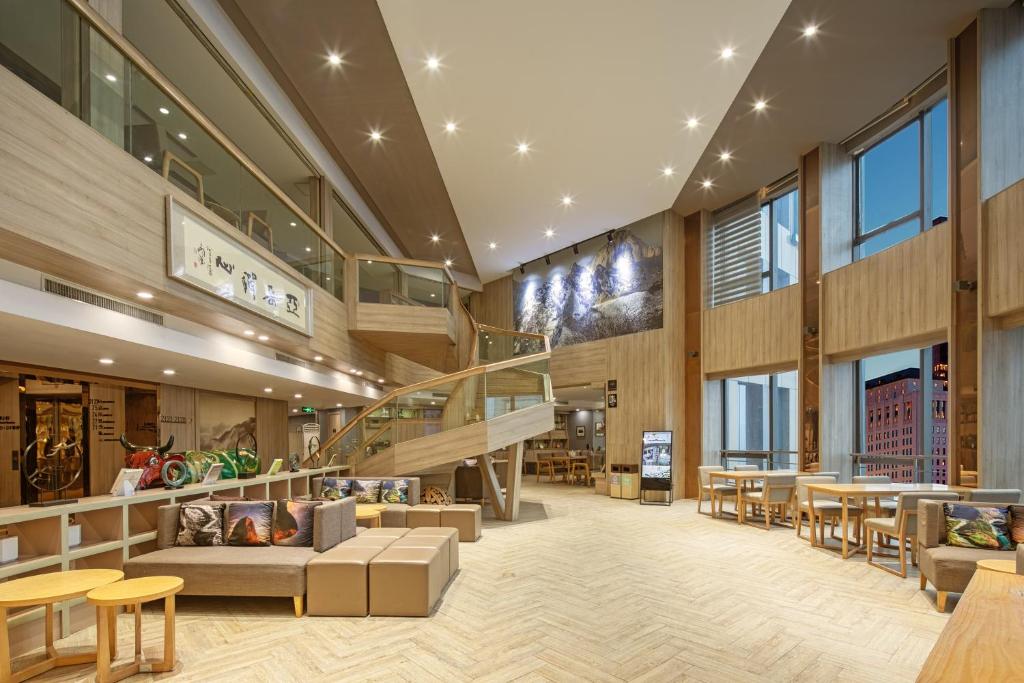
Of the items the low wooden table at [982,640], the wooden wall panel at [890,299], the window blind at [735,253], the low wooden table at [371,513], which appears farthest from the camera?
the window blind at [735,253]

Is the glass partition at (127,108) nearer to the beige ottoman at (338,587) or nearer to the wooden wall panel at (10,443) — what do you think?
the wooden wall panel at (10,443)

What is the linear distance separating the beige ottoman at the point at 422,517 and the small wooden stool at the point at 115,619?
11.3 feet

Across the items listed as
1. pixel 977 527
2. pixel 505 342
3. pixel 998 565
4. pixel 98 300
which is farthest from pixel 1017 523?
pixel 505 342

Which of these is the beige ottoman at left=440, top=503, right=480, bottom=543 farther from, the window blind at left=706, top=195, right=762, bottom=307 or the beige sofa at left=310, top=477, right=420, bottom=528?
the window blind at left=706, top=195, right=762, bottom=307

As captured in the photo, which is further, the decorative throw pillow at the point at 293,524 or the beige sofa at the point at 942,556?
the decorative throw pillow at the point at 293,524

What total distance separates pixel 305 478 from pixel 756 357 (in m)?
8.27

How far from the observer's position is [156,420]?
28.2 ft

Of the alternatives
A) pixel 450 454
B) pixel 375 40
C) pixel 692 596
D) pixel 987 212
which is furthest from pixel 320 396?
pixel 987 212

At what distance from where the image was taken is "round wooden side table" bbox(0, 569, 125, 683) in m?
3.21

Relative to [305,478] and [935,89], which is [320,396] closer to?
[305,478]

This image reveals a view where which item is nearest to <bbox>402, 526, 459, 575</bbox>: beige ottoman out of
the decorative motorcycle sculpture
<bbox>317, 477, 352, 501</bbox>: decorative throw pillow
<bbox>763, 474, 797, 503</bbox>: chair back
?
<bbox>317, 477, 352, 501</bbox>: decorative throw pillow

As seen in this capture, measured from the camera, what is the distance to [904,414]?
888 cm

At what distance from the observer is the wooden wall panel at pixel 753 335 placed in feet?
33.3

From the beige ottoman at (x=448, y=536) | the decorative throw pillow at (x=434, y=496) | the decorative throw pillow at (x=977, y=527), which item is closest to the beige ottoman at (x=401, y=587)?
the beige ottoman at (x=448, y=536)
